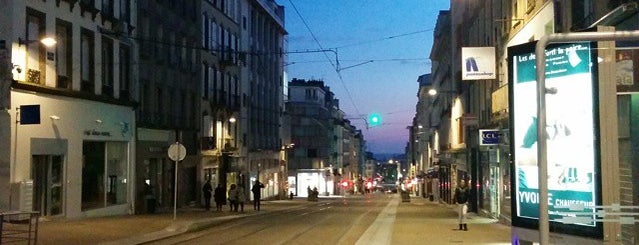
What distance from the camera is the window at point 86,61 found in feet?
92.0

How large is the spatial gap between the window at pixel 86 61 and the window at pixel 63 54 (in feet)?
3.50

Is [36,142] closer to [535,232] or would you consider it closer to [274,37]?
[535,232]

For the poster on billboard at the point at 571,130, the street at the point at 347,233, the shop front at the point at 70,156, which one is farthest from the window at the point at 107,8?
the poster on billboard at the point at 571,130

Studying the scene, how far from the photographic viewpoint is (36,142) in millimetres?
24703

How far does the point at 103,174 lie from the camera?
30.7m

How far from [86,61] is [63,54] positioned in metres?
1.86

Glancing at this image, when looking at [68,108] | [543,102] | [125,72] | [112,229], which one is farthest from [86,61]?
[543,102]

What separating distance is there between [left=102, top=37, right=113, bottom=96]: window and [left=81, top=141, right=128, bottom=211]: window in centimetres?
212

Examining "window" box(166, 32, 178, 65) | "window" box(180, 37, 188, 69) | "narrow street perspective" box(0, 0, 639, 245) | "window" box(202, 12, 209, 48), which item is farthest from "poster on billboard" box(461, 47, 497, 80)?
"window" box(202, 12, 209, 48)

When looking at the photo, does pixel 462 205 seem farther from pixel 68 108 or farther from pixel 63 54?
pixel 63 54

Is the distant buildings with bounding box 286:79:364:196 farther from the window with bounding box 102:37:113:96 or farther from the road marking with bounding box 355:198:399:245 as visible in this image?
the road marking with bounding box 355:198:399:245

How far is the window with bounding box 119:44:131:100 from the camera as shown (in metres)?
32.0

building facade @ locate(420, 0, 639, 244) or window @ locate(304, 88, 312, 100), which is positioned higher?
window @ locate(304, 88, 312, 100)

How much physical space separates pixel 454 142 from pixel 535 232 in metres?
39.4
